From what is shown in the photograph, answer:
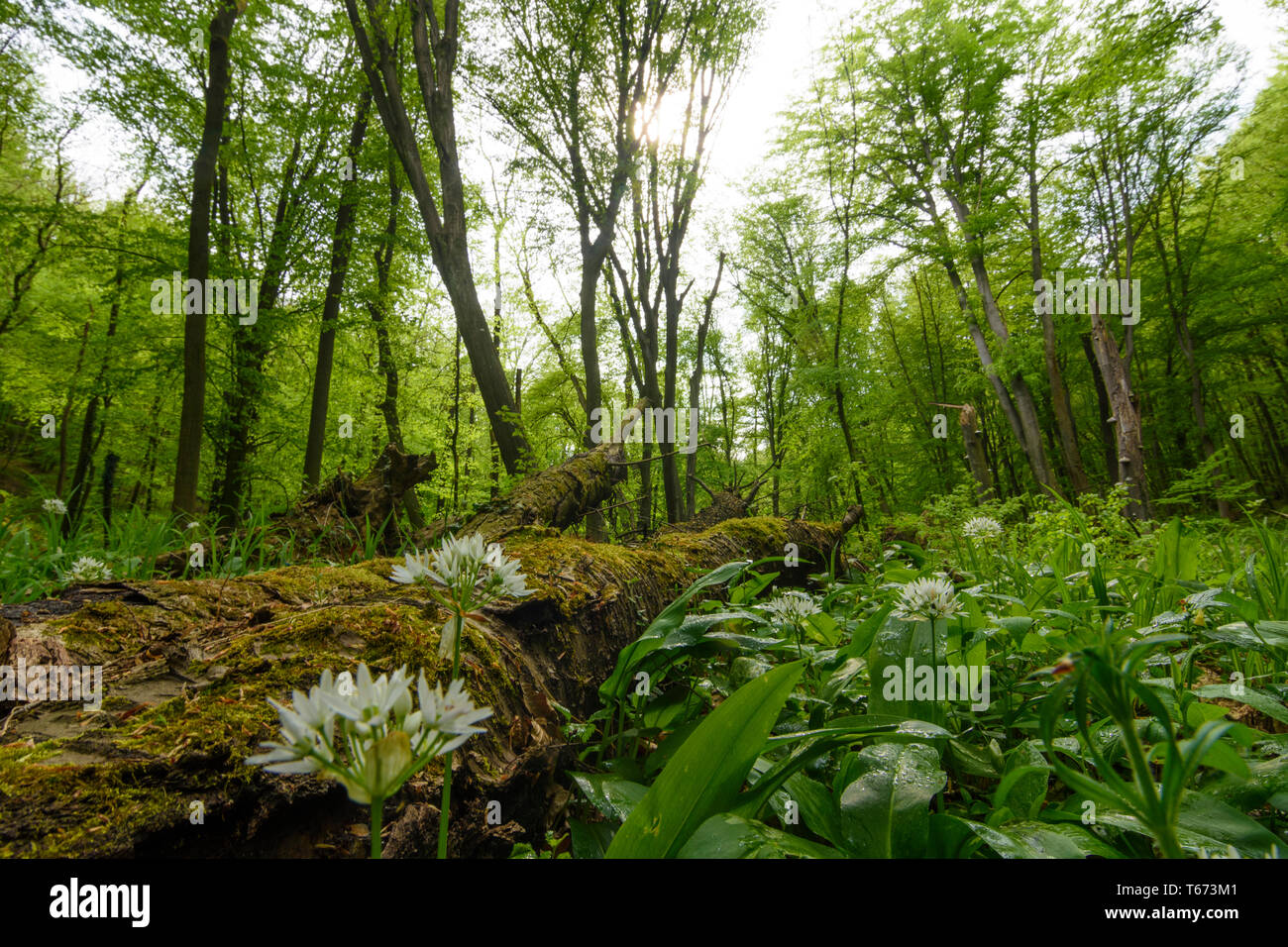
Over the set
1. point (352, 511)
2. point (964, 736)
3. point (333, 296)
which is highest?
point (333, 296)

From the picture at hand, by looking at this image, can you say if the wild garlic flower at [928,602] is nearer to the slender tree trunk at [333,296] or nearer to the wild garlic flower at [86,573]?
the wild garlic flower at [86,573]

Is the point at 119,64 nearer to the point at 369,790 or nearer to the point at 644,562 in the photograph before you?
the point at 644,562

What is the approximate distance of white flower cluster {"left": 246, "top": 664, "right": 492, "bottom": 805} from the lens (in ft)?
1.69

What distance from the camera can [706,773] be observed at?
2.72ft

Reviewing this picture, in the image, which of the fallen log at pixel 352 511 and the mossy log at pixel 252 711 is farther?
the fallen log at pixel 352 511

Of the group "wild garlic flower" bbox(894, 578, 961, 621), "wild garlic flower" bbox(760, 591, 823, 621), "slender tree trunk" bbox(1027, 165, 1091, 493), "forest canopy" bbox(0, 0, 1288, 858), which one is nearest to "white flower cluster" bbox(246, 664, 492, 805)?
"forest canopy" bbox(0, 0, 1288, 858)

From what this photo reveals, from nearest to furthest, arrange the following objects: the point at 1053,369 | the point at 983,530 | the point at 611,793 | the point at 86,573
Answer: the point at 611,793 → the point at 86,573 → the point at 983,530 → the point at 1053,369

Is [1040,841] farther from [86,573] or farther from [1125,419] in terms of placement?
[1125,419]

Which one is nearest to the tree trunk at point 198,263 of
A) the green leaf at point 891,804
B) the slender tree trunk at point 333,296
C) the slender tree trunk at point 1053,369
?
the slender tree trunk at point 333,296

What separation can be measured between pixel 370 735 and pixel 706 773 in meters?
0.52

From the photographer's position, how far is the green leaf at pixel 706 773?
2.52 ft

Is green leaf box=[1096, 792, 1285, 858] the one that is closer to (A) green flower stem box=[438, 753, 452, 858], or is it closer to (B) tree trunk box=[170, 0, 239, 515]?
(A) green flower stem box=[438, 753, 452, 858]

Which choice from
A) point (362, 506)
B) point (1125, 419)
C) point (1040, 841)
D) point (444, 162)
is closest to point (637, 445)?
point (444, 162)

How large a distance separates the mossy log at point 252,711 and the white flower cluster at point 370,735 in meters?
0.34
